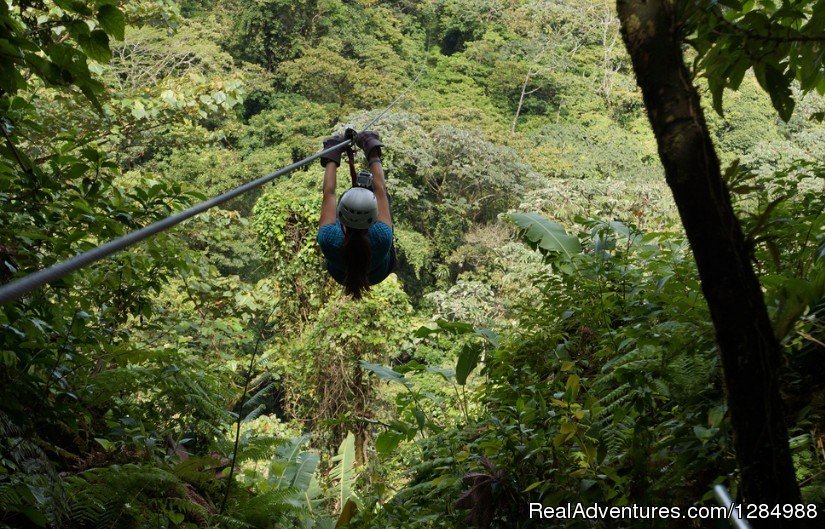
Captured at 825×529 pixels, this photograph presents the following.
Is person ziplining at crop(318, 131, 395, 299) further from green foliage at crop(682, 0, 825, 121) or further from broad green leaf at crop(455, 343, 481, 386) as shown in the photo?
green foliage at crop(682, 0, 825, 121)

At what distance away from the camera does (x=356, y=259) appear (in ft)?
10.6

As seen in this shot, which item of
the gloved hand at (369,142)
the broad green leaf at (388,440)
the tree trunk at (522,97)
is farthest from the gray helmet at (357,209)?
the tree trunk at (522,97)

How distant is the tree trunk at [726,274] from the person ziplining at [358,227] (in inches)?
80.4

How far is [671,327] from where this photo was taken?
65.2 inches

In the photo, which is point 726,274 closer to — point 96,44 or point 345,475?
point 96,44

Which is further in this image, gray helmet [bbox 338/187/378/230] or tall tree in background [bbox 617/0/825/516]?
gray helmet [bbox 338/187/378/230]

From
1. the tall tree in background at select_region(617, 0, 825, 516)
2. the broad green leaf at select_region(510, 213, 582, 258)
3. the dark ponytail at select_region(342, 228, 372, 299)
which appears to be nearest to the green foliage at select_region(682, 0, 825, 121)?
the tall tree in background at select_region(617, 0, 825, 516)

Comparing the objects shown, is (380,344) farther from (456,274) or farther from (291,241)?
(456,274)

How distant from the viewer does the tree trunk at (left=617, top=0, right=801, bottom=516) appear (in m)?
1.03

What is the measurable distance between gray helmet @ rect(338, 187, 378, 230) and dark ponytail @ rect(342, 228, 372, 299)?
11 centimetres

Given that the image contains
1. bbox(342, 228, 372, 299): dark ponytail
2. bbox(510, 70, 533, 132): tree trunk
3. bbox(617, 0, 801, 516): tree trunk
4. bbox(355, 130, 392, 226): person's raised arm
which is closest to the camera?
bbox(617, 0, 801, 516): tree trunk

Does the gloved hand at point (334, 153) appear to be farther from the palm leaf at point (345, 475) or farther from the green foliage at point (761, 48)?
the palm leaf at point (345, 475)

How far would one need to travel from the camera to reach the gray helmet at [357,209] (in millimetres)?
3020

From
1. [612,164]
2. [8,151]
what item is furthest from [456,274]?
[8,151]
